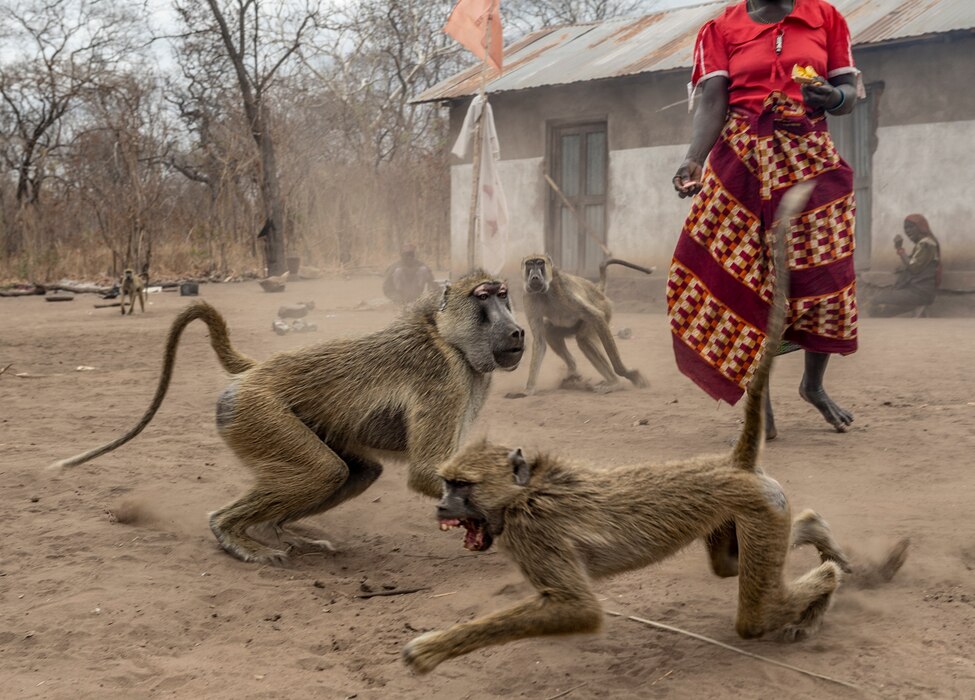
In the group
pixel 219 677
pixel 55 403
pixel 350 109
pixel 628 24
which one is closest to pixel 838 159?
pixel 219 677

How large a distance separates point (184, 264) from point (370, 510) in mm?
16966

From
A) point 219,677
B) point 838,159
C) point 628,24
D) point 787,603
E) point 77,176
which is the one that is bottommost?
point 219,677

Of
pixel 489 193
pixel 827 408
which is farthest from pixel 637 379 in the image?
pixel 489 193

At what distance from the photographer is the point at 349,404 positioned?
3.97 meters

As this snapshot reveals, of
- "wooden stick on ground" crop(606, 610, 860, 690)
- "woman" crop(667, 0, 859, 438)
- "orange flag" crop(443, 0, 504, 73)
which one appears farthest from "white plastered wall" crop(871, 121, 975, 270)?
"wooden stick on ground" crop(606, 610, 860, 690)

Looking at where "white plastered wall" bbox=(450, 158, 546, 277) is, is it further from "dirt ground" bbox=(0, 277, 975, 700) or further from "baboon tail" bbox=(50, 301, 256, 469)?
"baboon tail" bbox=(50, 301, 256, 469)

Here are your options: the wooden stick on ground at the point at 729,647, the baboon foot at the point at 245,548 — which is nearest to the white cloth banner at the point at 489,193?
the baboon foot at the point at 245,548

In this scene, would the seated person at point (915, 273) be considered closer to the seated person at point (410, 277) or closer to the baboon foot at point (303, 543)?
the seated person at point (410, 277)

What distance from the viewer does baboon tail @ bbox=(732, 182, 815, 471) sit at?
2.61 metres

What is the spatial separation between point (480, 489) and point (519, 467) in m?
0.12

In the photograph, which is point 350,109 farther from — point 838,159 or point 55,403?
point 838,159

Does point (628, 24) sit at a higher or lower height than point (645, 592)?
higher

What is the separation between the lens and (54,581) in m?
3.50

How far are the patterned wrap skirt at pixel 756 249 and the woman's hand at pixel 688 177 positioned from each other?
0.30 feet
